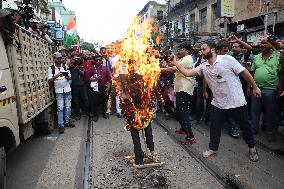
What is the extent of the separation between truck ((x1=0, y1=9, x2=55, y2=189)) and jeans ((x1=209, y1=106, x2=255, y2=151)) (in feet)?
11.2

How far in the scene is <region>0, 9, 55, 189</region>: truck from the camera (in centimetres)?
470

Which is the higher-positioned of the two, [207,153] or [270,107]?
[270,107]

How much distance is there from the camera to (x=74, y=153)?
21.0 feet

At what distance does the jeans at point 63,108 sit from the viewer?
844 centimetres

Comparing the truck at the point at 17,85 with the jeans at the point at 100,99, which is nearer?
the truck at the point at 17,85

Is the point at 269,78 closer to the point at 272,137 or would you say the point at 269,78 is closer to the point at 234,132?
the point at 272,137

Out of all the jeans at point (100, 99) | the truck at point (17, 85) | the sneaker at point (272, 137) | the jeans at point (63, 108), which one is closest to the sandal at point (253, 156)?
the sneaker at point (272, 137)

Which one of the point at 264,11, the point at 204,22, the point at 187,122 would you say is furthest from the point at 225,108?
the point at 204,22

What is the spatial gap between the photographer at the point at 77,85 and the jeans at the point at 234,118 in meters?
5.34

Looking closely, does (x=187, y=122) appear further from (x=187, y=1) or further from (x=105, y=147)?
(x=187, y=1)

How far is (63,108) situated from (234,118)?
15.8 ft

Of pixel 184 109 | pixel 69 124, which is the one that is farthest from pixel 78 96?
pixel 184 109

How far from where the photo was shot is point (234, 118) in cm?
577

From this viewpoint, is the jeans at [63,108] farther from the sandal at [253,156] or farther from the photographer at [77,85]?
the sandal at [253,156]
